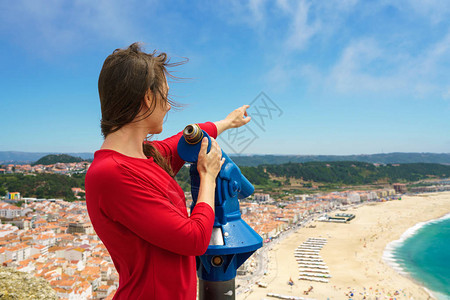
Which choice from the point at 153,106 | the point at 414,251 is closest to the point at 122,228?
the point at 153,106

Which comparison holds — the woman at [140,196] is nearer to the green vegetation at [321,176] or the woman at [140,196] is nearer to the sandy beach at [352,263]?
the sandy beach at [352,263]

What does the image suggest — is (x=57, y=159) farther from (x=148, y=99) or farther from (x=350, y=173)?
(x=148, y=99)

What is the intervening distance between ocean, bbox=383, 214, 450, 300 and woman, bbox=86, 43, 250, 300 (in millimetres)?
16937

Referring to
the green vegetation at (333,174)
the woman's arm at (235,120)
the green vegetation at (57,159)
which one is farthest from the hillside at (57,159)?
the woman's arm at (235,120)

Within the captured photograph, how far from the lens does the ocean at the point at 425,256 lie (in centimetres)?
1605

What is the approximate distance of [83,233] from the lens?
24.8m

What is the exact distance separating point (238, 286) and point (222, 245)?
14.7 metres

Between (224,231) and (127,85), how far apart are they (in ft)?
1.63

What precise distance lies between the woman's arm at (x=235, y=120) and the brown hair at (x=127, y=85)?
1.52 feet

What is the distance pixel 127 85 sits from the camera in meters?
0.76

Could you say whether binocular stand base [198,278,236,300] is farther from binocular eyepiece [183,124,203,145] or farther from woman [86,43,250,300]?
binocular eyepiece [183,124,203,145]

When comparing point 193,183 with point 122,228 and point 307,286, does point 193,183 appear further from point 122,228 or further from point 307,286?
point 307,286

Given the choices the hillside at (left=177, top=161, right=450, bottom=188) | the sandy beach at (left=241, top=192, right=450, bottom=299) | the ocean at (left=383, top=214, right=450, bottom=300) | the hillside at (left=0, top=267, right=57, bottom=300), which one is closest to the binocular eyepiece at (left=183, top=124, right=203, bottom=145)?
A: the hillside at (left=0, top=267, right=57, bottom=300)

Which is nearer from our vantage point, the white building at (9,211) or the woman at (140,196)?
the woman at (140,196)
